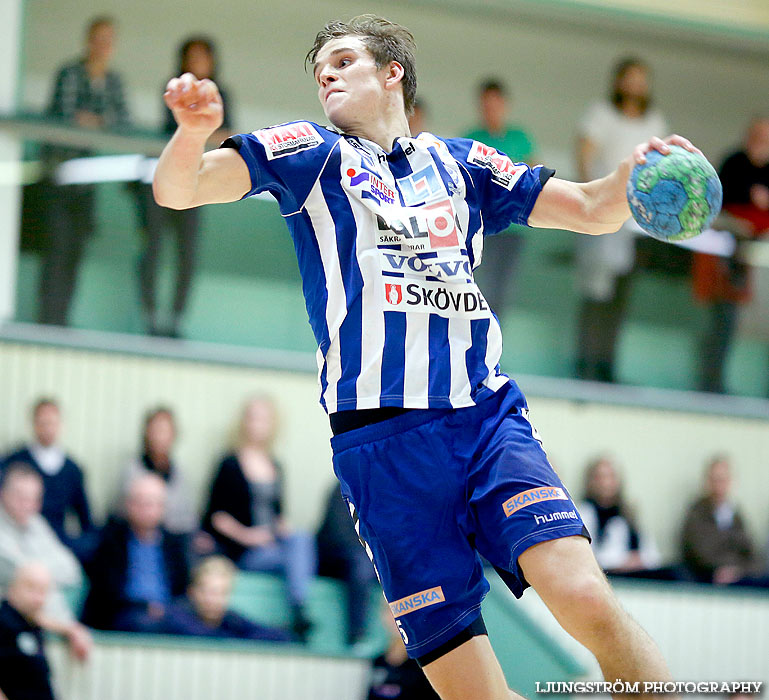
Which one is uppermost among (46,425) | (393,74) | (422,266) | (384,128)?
(393,74)

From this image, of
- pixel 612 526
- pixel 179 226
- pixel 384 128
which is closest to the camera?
pixel 384 128

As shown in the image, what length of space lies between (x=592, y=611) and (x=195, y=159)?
74.8 inches

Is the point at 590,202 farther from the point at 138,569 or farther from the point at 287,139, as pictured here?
the point at 138,569

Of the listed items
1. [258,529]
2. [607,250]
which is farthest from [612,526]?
[258,529]

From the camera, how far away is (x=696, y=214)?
4.02 metres

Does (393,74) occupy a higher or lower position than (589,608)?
higher

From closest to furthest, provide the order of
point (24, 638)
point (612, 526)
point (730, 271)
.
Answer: point (24, 638) → point (612, 526) → point (730, 271)

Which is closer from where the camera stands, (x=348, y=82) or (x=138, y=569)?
(x=348, y=82)

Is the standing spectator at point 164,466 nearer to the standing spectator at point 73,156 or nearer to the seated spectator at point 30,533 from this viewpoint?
the seated spectator at point 30,533

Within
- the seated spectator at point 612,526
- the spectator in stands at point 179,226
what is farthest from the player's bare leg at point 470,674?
the spectator in stands at point 179,226

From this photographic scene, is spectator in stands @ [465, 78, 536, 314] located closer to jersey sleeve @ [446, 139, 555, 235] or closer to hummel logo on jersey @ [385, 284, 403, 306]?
jersey sleeve @ [446, 139, 555, 235]

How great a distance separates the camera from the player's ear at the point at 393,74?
14.9ft

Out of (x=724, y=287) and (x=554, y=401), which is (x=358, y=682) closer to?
(x=554, y=401)

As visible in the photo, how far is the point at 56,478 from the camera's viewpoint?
887cm
